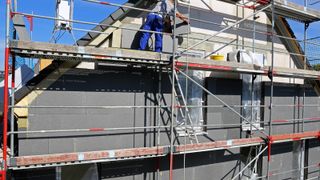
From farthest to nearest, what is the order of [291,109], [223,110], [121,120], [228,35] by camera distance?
[291,109] → [228,35] → [223,110] → [121,120]

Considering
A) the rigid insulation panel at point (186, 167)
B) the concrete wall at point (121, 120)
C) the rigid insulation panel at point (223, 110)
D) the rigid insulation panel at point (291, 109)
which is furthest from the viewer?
the rigid insulation panel at point (291, 109)

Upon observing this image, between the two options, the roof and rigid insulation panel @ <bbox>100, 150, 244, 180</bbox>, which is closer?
the roof

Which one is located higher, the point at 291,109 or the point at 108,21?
the point at 108,21

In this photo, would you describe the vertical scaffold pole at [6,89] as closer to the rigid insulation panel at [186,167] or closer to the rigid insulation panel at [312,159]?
the rigid insulation panel at [186,167]

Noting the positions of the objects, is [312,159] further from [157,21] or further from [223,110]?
[157,21]

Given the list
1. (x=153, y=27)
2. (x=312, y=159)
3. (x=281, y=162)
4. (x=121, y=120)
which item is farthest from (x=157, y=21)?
(x=312, y=159)

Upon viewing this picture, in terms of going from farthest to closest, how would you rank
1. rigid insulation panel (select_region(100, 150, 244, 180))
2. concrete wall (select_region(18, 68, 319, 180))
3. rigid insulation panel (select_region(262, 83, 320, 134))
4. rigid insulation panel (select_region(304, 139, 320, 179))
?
rigid insulation panel (select_region(304, 139, 320, 179)), rigid insulation panel (select_region(262, 83, 320, 134)), rigid insulation panel (select_region(100, 150, 244, 180)), concrete wall (select_region(18, 68, 319, 180))

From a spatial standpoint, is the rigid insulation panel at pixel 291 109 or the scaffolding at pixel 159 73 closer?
the scaffolding at pixel 159 73

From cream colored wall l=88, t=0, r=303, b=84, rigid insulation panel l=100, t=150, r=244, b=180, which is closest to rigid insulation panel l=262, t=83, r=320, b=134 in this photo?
cream colored wall l=88, t=0, r=303, b=84

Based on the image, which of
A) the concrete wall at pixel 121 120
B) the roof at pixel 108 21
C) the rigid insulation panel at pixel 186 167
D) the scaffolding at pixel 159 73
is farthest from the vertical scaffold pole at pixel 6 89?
the rigid insulation panel at pixel 186 167

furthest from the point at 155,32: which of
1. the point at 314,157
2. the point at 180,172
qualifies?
the point at 314,157

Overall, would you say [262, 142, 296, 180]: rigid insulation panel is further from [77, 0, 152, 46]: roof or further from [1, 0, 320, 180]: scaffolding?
[77, 0, 152, 46]: roof

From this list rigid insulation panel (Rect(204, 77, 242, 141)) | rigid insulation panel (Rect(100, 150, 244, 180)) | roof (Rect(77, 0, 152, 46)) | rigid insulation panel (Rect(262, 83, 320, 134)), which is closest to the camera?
roof (Rect(77, 0, 152, 46))

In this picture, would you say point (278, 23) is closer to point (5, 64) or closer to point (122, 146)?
point (122, 146)
